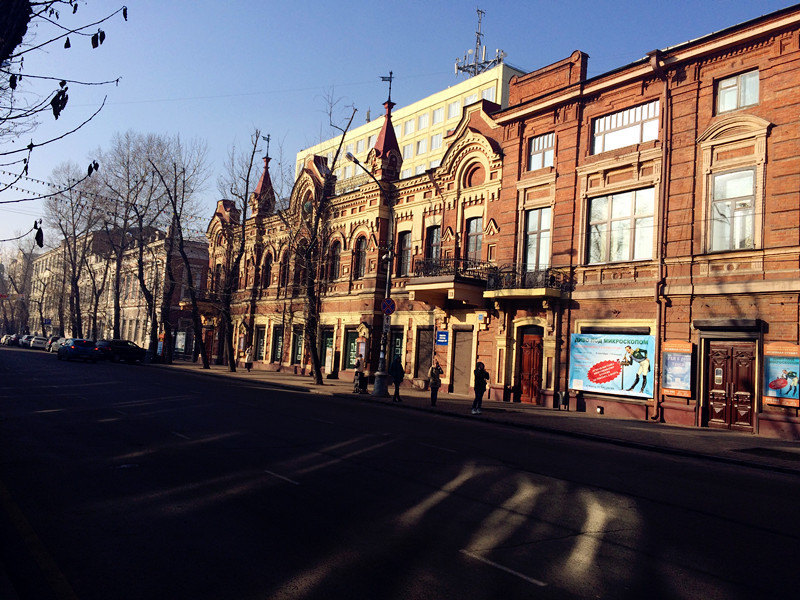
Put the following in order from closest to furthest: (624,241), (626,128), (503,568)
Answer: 1. (503,568)
2. (624,241)
3. (626,128)

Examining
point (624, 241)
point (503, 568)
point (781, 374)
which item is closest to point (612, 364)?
point (624, 241)

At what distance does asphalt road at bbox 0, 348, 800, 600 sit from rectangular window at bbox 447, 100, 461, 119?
52.0 metres

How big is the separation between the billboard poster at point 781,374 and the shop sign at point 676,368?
2.16 m

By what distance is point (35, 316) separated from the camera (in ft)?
343

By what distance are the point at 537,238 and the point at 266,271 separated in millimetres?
25062

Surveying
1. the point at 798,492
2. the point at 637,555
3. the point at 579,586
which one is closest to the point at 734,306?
the point at 798,492

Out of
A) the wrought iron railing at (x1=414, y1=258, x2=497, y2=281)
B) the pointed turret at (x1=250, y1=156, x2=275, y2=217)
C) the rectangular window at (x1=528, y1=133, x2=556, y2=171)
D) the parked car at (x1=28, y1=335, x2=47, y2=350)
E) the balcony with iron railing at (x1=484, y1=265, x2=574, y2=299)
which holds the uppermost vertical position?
the pointed turret at (x1=250, y1=156, x2=275, y2=217)

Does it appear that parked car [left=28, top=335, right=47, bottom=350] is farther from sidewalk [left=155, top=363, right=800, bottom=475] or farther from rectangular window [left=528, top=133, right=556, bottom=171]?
rectangular window [left=528, top=133, right=556, bottom=171]

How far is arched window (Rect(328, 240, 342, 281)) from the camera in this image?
123 feet

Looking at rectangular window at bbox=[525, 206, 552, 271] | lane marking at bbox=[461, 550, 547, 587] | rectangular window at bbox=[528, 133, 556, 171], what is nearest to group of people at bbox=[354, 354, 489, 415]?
rectangular window at bbox=[525, 206, 552, 271]

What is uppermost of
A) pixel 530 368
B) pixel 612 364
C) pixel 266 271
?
pixel 266 271

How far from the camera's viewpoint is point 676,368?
19781 millimetres

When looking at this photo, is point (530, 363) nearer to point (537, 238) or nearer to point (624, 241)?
point (537, 238)

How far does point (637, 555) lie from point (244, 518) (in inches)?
155
